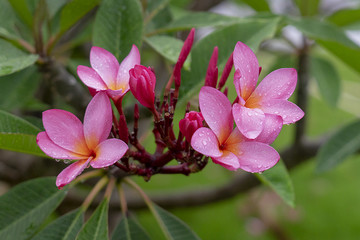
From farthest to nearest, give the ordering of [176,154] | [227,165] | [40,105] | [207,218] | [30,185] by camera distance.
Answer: [207,218]
[40,105]
[30,185]
[176,154]
[227,165]

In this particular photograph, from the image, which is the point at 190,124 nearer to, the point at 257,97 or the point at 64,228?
the point at 257,97

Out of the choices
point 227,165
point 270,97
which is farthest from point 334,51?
point 227,165

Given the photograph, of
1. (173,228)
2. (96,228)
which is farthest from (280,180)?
(96,228)

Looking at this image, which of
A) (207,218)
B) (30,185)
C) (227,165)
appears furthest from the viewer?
(207,218)

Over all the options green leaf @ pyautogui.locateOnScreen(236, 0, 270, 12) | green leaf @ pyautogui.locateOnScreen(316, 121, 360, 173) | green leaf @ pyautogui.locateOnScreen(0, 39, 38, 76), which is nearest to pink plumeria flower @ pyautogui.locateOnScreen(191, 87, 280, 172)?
green leaf @ pyautogui.locateOnScreen(0, 39, 38, 76)

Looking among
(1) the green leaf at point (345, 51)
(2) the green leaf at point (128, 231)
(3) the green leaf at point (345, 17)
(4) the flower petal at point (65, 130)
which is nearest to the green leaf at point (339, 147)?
(1) the green leaf at point (345, 51)

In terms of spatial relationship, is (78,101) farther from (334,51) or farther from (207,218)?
(207,218)

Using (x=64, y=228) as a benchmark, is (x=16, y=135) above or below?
above

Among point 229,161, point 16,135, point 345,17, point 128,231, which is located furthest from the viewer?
point 345,17
